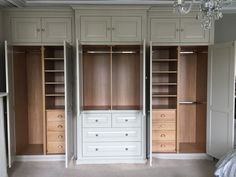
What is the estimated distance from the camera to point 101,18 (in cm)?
398

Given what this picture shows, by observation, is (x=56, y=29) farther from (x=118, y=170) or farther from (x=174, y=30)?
(x=118, y=170)

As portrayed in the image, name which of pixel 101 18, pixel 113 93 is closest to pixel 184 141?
pixel 113 93

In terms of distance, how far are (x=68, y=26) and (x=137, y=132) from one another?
6.53 ft

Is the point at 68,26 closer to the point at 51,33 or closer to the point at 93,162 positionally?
the point at 51,33

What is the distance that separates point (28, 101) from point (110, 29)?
6.31 feet

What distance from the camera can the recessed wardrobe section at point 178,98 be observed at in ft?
13.8

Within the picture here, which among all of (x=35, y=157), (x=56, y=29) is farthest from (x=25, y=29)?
(x=35, y=157)

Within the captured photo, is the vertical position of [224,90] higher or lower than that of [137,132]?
higher

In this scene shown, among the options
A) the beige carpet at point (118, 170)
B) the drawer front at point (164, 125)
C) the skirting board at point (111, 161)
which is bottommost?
the beige carpet at point (118, 170)

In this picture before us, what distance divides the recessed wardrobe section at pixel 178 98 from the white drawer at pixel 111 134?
14.7 inches

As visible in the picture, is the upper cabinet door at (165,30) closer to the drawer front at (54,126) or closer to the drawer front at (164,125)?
the drawer front at (164,125)

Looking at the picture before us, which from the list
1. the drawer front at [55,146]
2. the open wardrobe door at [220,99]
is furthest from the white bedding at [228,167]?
the drawer front at [55,146]

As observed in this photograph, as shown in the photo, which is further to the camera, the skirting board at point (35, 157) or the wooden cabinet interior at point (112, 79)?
the wooden cabinet interior at point (112, 79)

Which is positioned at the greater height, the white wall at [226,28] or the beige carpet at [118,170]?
the white wall at [226,28]
